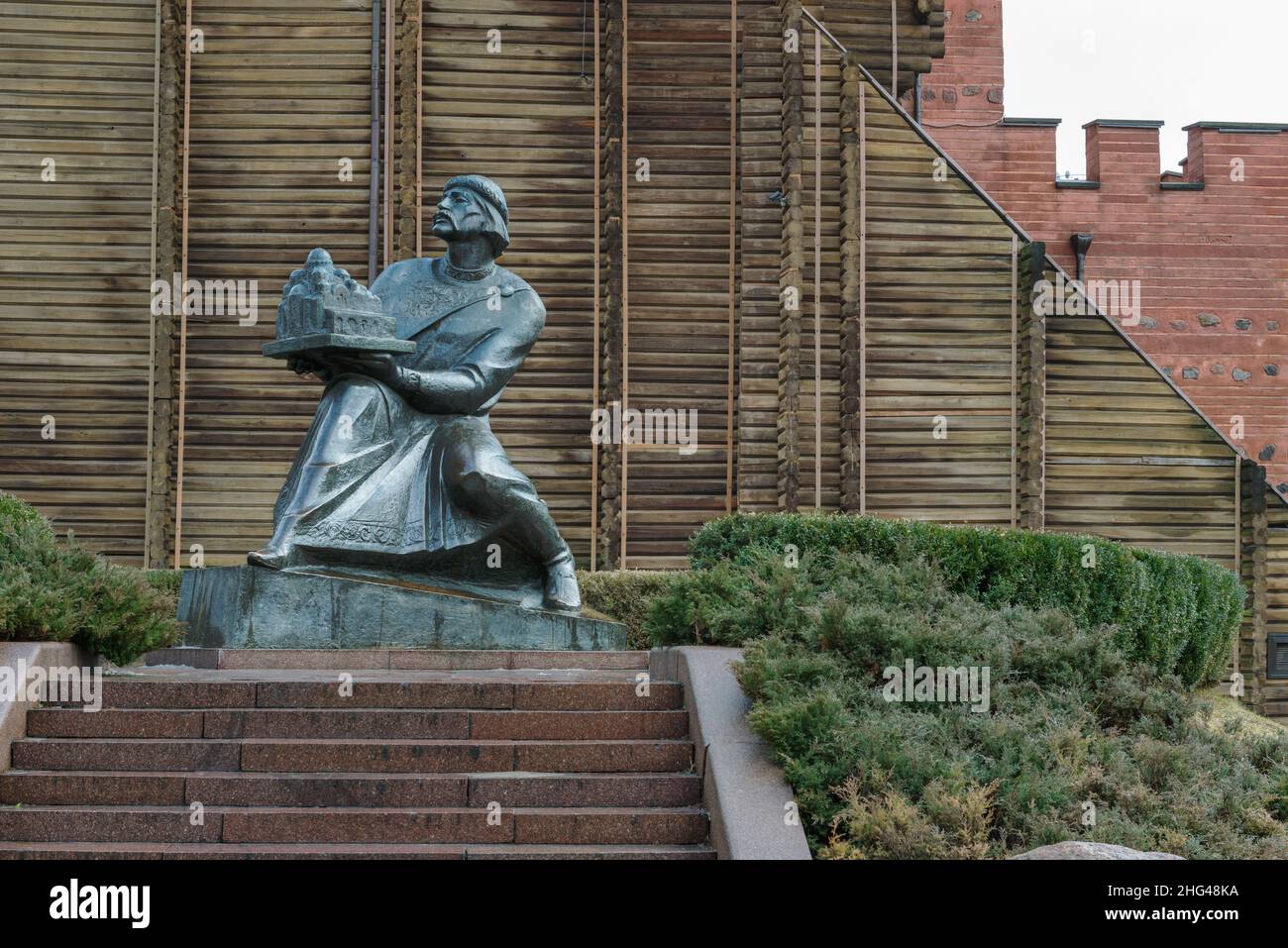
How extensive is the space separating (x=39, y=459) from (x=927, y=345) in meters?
9.67

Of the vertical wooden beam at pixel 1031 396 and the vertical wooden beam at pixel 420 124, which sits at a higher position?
the vertical wooden beam at pixel 420 124

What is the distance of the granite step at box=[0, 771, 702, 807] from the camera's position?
Result: 7.57 m

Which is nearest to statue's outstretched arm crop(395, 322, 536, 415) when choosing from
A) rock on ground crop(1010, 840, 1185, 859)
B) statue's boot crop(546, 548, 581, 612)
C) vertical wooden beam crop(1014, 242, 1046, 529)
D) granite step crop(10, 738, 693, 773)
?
statue's boot crop(546, 548, 581, 612)

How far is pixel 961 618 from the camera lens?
9102 millimetres

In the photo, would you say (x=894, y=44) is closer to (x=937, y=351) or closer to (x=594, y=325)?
(x=937, y=351)

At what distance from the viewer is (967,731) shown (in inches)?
310

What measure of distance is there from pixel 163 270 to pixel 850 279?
7452mm

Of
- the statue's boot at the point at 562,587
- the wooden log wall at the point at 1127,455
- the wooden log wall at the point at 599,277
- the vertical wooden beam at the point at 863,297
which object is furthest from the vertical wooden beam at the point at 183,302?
the wooden log wall at the point at 1127,455

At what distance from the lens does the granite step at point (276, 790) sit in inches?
298

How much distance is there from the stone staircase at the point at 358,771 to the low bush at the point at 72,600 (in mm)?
324

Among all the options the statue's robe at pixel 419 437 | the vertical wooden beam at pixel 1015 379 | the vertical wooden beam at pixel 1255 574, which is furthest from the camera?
the vertical wooden beam at pixel 1015 379

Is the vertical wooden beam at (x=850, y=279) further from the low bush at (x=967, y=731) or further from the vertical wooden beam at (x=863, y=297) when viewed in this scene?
the low bush at (x=967, y=731)
